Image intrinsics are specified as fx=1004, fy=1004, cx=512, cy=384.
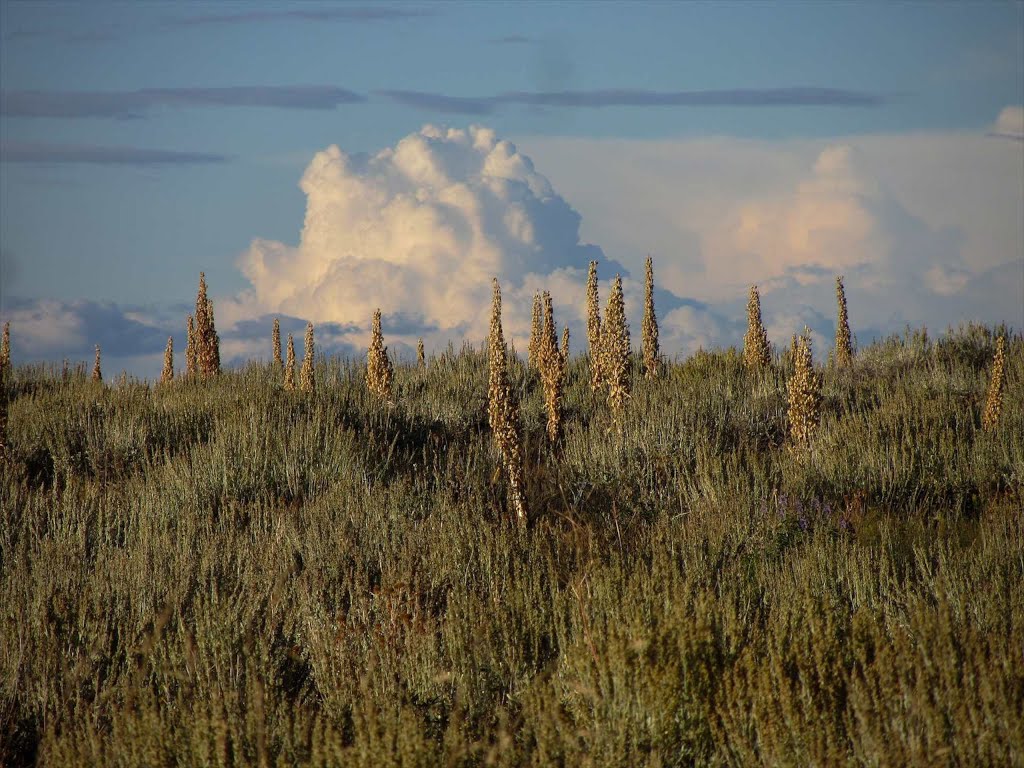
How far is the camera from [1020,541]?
6.09 m

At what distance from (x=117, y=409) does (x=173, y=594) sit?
604 cm

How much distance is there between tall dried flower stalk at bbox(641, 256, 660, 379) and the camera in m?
13.4

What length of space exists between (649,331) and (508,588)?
861 centimetres

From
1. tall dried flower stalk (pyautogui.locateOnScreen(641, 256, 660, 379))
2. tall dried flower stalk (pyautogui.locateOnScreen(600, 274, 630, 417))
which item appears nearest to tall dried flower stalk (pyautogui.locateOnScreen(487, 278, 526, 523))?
tall dried flower stalk (pyautogui.locateOnScreen(600, 274, 630, 417))

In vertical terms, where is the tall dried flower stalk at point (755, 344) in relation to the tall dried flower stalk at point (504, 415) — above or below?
above

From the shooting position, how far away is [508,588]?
5484 millimetres

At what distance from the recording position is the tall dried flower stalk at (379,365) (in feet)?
39.1

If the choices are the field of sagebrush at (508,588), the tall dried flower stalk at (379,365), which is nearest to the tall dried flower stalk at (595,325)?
the field of sagebrush at (508,588)

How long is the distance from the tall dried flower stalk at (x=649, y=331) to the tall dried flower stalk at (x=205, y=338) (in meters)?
5.92

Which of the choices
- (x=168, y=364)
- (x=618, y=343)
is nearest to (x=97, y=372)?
(x=168, y=364)

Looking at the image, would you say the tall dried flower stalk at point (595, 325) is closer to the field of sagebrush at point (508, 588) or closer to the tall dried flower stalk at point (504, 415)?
the field of sagebrush at point (508, 588)

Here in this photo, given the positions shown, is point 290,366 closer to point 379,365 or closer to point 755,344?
point 379,365

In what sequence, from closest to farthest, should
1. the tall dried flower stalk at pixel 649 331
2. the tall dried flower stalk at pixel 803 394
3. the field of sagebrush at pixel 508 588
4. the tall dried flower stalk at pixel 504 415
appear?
the field of sagebrush at pixel 508 588
the tall dried flower stalk at pixel 504 415
the tall dried flower stalk at pixel 803 394
the tall dried flower stalk at pixel 649 331

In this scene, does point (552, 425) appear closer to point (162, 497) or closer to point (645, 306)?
point (645, 306)
